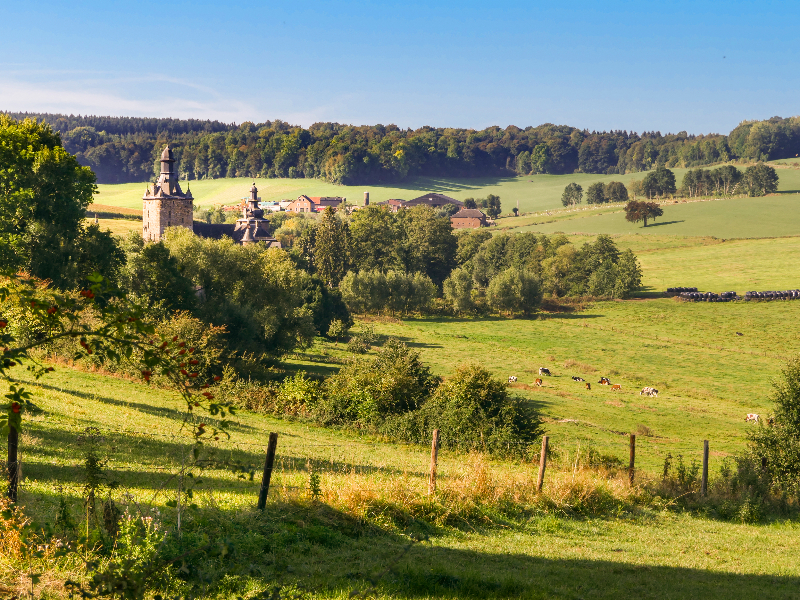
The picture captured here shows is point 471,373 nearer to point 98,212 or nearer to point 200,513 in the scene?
point 200,513

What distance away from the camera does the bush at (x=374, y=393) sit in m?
29.0

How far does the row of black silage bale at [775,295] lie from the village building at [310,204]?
351 ft

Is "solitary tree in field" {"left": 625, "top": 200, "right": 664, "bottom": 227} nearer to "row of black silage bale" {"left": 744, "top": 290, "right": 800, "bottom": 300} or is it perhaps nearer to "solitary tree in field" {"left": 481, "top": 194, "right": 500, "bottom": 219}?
"solitary tree in field" {"left": 481, "top": 194, "right": 500, "bottom": 219}

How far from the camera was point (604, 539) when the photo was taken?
41.7 ft

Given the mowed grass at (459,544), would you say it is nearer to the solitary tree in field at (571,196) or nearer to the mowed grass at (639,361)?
the mowed grass at (639,361)

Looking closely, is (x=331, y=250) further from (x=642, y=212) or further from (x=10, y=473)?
(x=10, y=473)

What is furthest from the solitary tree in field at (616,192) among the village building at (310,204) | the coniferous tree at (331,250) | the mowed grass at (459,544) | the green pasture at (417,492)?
the mowed grass at (459,544)

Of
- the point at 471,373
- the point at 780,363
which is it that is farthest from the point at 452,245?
the point at 471,373

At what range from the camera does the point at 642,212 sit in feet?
445

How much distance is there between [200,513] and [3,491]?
2622 millimetres

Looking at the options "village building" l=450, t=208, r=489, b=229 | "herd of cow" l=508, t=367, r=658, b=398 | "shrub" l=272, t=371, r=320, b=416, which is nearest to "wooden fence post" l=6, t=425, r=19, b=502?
"shrub" l=272, t=371, r=320, b=416

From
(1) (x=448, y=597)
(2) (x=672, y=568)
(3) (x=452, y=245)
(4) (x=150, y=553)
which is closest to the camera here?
(4) (x=150, y=553)

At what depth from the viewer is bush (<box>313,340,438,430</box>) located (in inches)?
1141

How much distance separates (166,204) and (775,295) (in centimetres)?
7598
